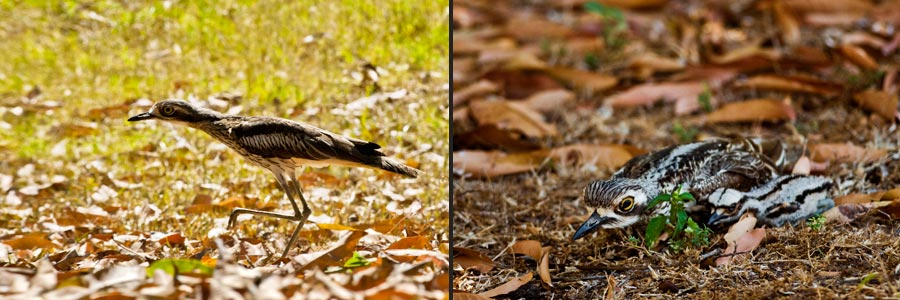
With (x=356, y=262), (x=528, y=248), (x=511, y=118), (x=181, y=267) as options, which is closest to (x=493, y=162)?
(x=511, y=118)

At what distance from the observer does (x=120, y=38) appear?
15.4 feet

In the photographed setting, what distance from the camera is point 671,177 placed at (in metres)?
4.02

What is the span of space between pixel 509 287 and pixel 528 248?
1.22 ft

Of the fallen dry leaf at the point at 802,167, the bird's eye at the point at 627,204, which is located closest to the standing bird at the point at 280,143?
the bird's eye at the point at 627,204

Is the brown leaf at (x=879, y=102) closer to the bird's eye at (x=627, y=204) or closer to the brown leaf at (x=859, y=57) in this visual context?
the brown leaf at (x=859, y=57)

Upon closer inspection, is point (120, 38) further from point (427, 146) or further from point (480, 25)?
point (480, 25)

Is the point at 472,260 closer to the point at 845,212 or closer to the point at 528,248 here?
the point at 528,248

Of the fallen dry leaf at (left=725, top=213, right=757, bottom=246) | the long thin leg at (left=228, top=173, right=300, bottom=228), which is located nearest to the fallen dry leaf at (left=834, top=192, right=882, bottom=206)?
the fallen dry leaf at (left=725, top=213, right=757, bottom=246)

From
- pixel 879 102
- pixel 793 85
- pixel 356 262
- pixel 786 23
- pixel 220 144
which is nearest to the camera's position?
pixel 356 262

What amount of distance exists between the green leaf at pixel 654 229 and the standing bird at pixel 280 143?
0.82 metres

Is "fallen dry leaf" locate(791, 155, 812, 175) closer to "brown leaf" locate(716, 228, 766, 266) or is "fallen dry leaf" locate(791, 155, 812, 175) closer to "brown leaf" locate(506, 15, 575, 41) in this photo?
"brown leaf" locate(716, 228, 766, 266)

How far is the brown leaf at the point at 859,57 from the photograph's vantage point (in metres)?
5.89

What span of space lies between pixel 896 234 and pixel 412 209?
1.65 metres

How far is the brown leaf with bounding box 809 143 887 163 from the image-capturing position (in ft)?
15.3
